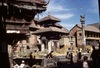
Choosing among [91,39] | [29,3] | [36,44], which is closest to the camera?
[29,3]

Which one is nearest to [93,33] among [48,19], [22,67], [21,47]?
[48,19]

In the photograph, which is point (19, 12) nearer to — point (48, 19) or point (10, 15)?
point (10, 15)

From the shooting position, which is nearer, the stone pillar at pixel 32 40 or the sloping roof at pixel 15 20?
the sloping roof at pixel 15 20

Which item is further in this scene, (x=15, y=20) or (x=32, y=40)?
(x=32, y=40)

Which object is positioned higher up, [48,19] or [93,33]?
[48,19]

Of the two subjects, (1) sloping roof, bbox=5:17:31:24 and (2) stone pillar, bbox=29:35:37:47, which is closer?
(1) sloping roof, bbox=5:17:31:24

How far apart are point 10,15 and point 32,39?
132 ft

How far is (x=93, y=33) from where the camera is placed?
65938 mm

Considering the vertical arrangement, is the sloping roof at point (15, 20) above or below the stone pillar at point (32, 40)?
above

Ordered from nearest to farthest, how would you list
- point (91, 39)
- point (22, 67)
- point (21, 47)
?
point (22, 67) → point (21, 47) → point (91, 39)

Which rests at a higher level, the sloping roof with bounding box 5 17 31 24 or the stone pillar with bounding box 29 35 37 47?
the sloping roof with bounding box 5 17 31 24

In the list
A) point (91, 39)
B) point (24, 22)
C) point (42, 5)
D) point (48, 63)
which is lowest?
point (91, 39)

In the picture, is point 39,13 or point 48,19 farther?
point 48,19

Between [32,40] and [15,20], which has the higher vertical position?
[15,20]
